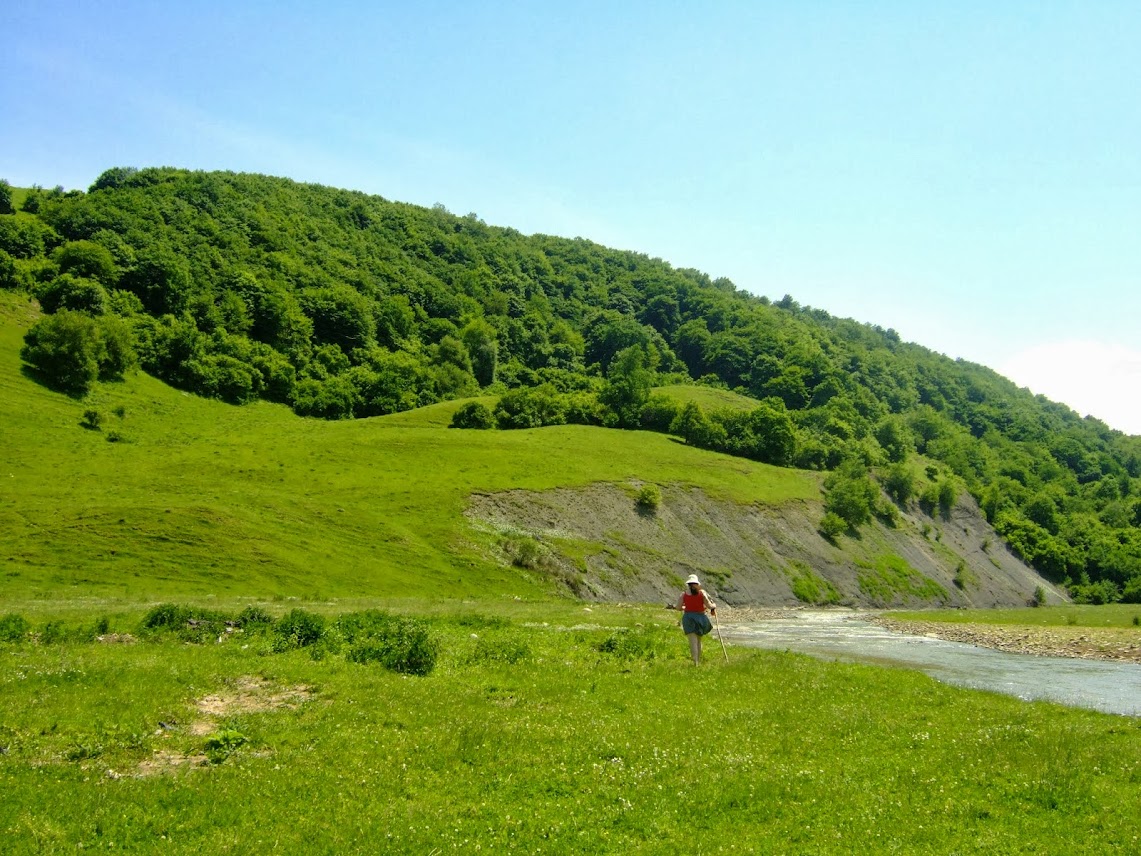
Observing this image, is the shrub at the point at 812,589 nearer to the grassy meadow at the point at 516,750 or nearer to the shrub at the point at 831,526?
the shrub at the point at 831,526

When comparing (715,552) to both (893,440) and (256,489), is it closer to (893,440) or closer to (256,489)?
(256,489)

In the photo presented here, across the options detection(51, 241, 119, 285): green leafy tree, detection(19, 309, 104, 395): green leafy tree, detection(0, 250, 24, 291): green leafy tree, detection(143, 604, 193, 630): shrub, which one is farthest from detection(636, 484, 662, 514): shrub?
detection(0, 250, 24, 291): green leafy tree

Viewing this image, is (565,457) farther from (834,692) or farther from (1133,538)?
(1133,538)

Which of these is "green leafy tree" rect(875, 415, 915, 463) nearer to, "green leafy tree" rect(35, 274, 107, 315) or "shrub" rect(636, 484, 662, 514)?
"shrub" rect(636, 484, 662, 514)

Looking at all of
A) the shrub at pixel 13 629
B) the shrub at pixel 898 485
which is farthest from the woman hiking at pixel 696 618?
the shrub at pixel 898 485

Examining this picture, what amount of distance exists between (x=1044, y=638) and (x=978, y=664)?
20.5 metres

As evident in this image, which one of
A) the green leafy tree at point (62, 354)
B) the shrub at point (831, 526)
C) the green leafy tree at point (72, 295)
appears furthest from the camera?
the green leafy tree at point (72, 295)

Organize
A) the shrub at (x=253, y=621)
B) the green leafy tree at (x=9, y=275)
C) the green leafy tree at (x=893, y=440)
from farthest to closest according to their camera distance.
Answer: the green leafy tree at (x=893, y=440) → the green leafy tree at (x=9, y=275) → the shrub at (x=253, y=621)

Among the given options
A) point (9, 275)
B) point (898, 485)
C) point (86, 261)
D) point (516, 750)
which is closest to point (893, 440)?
point (898, 485)

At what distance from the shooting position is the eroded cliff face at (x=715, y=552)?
82625mm

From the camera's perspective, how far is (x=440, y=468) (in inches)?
3834

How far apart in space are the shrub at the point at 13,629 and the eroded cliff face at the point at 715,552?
Answer: 5435 centimetres

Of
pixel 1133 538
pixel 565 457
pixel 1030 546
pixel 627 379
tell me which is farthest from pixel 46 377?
pixel 1133 538

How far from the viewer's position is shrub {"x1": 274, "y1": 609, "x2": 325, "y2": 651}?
981 inches
